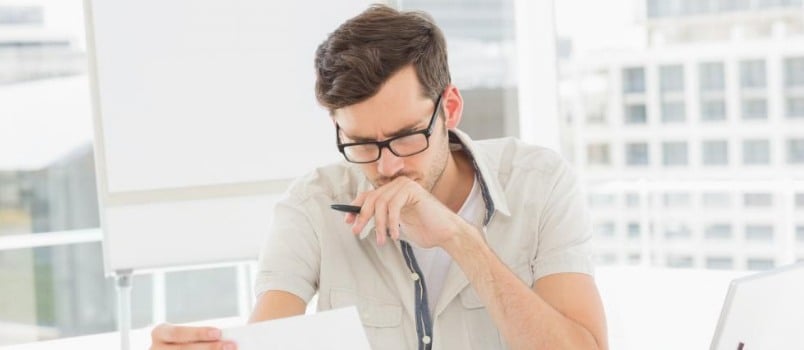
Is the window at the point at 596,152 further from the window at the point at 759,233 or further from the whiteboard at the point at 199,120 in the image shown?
Result: the whiteboard at the point at 199,120

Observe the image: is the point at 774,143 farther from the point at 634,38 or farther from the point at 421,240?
the point at 421,240

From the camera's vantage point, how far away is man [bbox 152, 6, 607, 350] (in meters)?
1.67

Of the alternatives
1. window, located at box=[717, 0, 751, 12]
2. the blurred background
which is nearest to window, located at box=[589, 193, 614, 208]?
the blurred background

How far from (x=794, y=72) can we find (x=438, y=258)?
5.78 meters

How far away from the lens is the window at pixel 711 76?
7750mm

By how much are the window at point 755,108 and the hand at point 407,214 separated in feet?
20.2

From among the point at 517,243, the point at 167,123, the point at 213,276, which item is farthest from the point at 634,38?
the point at 517,243

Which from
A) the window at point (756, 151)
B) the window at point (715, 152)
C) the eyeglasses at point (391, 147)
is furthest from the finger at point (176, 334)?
the window at point (715, 152)

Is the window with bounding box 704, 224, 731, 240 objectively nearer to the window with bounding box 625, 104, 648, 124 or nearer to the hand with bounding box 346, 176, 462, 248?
the window with bounding box 625, 104, 648, 124

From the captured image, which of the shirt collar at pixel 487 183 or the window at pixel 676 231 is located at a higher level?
the shirt collar at pixel 487 183

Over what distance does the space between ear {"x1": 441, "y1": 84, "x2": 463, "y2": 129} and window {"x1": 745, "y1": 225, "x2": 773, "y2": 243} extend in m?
5.44

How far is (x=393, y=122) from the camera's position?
1700 mm

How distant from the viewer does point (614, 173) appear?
378 inches

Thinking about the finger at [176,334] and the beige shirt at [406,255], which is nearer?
the finger at [176,334]
